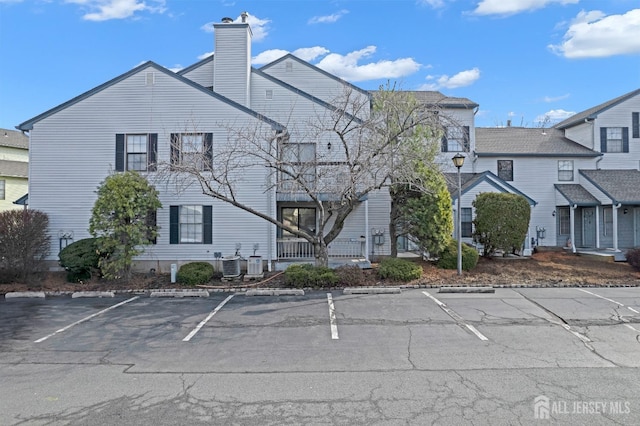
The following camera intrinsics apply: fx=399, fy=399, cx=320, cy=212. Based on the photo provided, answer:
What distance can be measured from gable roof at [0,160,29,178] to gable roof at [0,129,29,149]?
242 cm

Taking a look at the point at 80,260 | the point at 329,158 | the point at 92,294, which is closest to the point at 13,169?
the point at 80,260

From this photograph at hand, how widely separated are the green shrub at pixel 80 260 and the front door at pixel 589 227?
22090mm

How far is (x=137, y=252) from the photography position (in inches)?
517

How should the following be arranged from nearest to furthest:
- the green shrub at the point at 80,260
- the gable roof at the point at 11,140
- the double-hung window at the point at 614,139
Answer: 1. the green shrub at the point at 80,260
2. the double-hung window at the point at 614,139
3. the gable roof at the point at 11,140

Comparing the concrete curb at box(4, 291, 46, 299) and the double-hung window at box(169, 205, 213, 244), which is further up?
the double-hung window at box(169, 205, 213, 244)

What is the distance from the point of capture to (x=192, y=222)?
1523cm

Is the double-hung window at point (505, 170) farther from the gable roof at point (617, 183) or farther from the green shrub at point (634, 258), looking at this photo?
the green shrub at point (634, 258)

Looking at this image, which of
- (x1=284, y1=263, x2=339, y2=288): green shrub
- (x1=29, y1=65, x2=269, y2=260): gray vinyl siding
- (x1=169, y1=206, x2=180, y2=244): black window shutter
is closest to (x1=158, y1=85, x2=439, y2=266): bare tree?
(x1=29, y1=65, x2=269, y2=260): gray vinyl siding

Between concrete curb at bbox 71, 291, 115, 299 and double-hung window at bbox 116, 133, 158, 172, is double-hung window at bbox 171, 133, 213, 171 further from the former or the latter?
concrete curb at bbox 71, 291, 115, 299

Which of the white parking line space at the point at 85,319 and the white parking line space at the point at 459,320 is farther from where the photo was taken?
the white parking line space at the point at 85,319

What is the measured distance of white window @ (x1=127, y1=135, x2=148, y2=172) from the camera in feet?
50.2

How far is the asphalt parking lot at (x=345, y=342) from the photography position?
214 inches

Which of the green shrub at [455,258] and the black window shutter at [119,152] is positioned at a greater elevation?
the black window shutter at [119,152]

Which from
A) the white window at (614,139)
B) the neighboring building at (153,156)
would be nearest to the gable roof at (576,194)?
the white window at (614,139)
